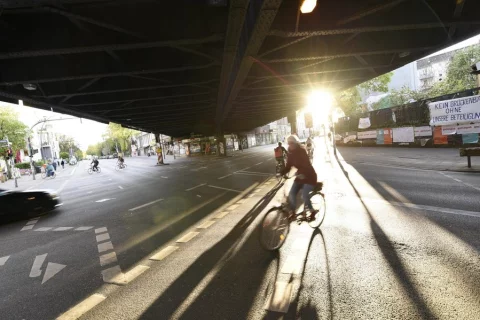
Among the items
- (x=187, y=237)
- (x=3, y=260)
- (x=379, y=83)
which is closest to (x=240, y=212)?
(x=187, y=237)

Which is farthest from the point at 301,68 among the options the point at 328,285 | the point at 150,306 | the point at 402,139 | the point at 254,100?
the point at 402,139

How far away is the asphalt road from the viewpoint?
129 inches

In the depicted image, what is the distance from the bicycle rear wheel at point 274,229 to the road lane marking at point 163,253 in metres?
1.82

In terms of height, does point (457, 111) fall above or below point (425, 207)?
above

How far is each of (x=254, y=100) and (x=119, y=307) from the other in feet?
51.0

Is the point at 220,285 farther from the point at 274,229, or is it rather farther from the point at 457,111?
the point at 457,111

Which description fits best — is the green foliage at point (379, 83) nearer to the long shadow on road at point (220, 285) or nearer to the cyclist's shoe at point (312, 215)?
the cyclist's shoe at point (312, 215)

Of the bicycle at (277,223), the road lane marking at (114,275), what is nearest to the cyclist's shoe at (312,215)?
the bicycle at (277,223)

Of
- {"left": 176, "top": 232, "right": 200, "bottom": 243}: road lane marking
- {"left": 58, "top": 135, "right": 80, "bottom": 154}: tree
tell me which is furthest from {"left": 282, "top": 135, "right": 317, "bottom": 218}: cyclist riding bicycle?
{"left": 58, "top": 135, "right": 80, "bottom": 154}: tree

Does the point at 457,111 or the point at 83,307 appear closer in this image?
the point at 83,307

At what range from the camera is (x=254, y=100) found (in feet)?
58.3

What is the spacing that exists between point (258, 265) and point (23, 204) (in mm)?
9682

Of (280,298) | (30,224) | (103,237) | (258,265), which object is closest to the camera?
(280,298)

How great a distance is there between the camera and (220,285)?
12.7ft
